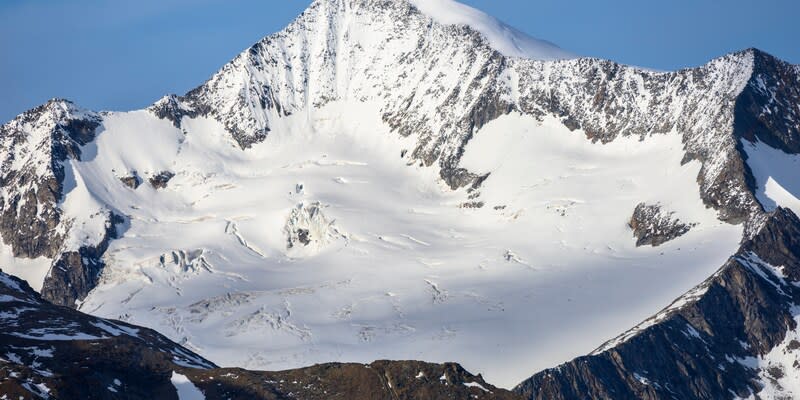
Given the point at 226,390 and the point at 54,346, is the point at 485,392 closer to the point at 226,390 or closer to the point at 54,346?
the point at 226,390

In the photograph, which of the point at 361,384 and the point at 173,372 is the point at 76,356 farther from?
the point at 361,384

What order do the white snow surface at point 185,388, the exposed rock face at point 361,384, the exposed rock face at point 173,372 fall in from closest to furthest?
the exposed rock face at point 173,372 < the white snow surface at point 185,388 < the exposed rock face at point 361,384

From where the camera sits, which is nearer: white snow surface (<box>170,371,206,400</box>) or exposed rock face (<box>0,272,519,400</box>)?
exposed rock face (<box>0,272,519,400</box>)

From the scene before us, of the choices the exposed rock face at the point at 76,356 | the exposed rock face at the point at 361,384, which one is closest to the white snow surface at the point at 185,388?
the exposed rock face at the point at 361,384

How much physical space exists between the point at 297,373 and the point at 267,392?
6985 millimetres

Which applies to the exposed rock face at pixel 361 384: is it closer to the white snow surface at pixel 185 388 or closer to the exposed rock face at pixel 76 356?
the white snow surface at pixel 185 388

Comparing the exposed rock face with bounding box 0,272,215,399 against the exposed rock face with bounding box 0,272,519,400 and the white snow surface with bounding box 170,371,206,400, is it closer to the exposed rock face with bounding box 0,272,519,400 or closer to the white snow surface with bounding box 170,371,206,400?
the exposed rock face with bounding box 0,272,519,400

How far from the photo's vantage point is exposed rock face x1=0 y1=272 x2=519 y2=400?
166m

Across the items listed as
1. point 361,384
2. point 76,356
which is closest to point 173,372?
point 76,356

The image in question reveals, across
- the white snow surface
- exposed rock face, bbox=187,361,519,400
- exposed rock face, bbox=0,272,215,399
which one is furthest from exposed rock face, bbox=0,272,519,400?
the white snow surface

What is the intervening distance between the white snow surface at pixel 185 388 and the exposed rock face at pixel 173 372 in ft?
1.36

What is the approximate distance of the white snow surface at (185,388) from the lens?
553 feet

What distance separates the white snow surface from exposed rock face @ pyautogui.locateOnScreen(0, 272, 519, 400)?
0.42 meters

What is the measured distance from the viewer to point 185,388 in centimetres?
17038
